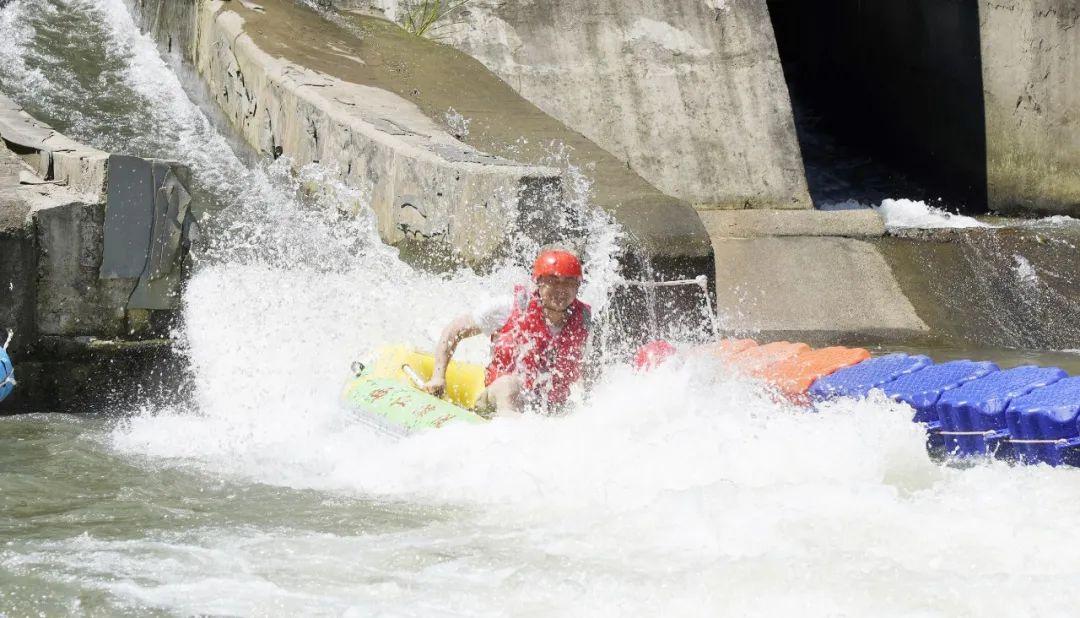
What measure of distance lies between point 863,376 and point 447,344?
193 centimetres

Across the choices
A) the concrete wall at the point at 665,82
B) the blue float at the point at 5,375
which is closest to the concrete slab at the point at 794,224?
the concrete wall at the point at 665,82

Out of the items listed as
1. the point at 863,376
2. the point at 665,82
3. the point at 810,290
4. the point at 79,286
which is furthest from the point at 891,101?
the point at 79,286

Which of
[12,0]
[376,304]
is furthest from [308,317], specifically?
[12,0]

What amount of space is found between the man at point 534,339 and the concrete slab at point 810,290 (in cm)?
324

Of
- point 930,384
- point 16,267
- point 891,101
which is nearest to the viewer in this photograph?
point 930,384

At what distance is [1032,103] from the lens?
464 inches

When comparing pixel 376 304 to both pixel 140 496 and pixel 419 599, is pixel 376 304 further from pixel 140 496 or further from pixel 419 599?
pixel 419 599

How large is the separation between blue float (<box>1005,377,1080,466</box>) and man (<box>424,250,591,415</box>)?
6.26ft

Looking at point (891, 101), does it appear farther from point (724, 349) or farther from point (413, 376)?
point (413, 376)

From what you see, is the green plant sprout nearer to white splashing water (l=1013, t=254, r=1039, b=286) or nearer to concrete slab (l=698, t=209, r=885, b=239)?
concrete slab (l=698, t=209, r=885, b=239)

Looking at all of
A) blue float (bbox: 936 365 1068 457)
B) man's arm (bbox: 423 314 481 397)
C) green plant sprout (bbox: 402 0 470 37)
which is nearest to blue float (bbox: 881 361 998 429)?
blue float (bbox: 936 365 1068 457)

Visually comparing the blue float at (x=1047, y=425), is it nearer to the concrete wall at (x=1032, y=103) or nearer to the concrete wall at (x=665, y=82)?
the concrete wall at (x=665, y=82)

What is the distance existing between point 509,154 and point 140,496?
14.1 ft

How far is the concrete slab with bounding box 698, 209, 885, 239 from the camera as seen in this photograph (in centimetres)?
966
